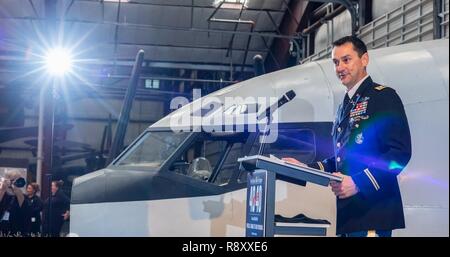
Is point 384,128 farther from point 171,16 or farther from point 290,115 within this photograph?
point 171,16

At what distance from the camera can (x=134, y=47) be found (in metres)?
15.7

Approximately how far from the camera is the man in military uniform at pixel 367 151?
2473 millimetres

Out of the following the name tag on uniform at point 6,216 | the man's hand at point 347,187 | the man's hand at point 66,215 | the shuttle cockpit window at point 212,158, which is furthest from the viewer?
the man's hand at point 66,215

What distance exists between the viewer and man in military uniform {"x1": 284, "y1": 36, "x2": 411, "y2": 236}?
2473 millimetres

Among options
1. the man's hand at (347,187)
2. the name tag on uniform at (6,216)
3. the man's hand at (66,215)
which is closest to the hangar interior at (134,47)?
the man's hand at (66,215)

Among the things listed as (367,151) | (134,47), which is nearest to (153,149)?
(367,151)

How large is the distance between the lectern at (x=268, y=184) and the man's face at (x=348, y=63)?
50cm

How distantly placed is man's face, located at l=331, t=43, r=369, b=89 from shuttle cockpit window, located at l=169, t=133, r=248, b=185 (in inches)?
93.2

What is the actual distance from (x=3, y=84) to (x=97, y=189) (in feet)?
46.2

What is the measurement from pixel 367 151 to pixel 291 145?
7.74 ft

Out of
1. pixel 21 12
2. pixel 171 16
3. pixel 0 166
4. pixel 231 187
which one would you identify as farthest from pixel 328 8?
pixel 0 166

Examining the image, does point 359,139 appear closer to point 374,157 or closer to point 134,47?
point 374,157

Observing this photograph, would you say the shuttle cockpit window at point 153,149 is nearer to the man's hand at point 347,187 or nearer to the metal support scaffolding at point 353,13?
the man's hand at point 347,187

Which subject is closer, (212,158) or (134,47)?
(212,158)
